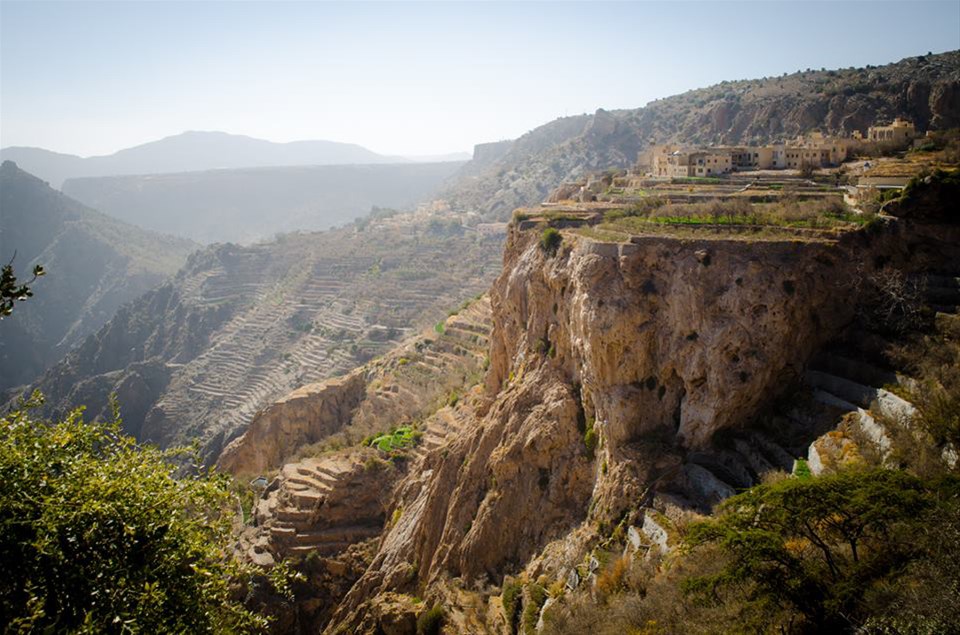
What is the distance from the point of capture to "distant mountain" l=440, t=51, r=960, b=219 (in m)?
53.0

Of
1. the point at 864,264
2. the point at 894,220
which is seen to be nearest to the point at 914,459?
the point at 864,264

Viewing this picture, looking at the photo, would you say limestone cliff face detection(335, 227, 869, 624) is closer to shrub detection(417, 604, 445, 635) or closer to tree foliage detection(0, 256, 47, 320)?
shrub detection(417, 604, 445, 635)

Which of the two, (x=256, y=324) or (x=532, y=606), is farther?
(x=256, y=324)

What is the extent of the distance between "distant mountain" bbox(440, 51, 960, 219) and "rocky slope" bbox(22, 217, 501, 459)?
30.4m

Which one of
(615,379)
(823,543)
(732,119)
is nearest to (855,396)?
(615,379)

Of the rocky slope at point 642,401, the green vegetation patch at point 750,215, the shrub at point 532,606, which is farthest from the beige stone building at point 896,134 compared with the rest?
the shrub at point 532,606

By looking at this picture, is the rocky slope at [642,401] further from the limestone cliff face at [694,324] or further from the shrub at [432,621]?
the shrub at [432,621]

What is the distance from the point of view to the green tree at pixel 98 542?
845 centimetres

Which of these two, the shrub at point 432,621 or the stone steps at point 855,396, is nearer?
the stone steps at point 855,396

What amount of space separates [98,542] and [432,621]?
14690mm

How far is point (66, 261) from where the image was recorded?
13338cm

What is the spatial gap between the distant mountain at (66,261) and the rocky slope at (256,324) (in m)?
25.9

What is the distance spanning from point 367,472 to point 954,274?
27.4 m

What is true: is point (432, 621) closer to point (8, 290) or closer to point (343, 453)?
point (343, 453)
